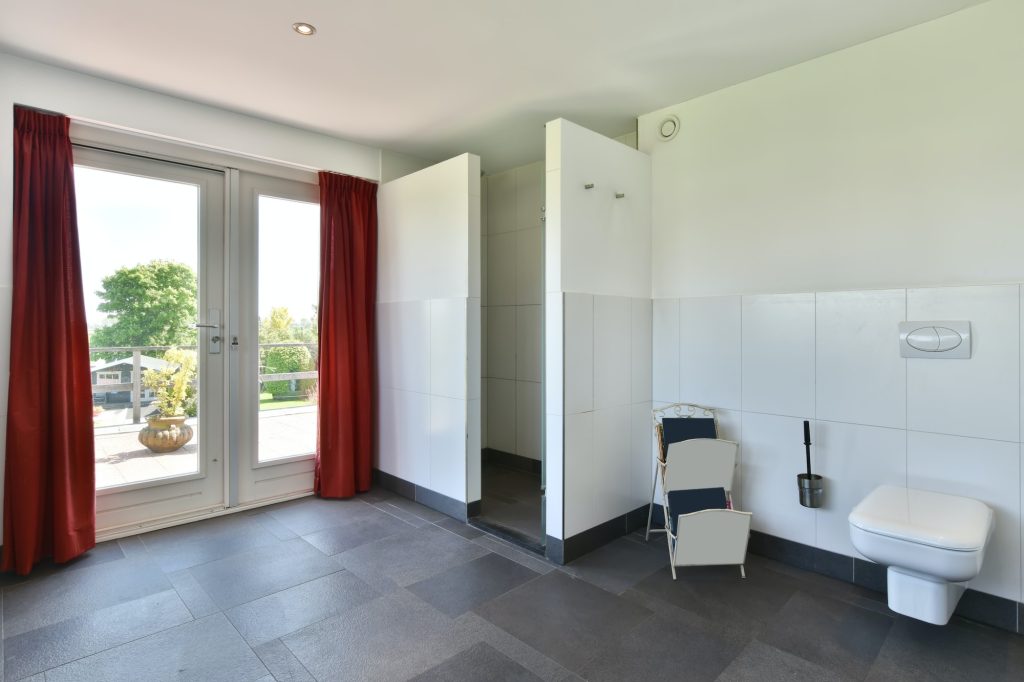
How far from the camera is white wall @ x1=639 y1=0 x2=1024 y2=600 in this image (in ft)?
7.52

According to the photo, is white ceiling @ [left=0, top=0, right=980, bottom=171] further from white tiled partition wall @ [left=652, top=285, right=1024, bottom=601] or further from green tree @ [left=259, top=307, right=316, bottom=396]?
green tree @ [left=259, top=307, right=316, bottom=396]

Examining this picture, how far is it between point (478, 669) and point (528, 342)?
2.92 metres

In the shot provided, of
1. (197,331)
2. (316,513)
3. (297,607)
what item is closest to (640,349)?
(297,607)

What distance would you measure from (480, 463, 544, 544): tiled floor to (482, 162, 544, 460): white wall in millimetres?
237

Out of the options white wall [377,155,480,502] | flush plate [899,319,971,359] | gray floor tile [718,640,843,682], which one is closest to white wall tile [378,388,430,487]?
white wall [377,155,480,502]

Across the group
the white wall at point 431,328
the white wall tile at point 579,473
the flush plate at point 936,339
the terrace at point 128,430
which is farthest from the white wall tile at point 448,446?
the flush plate at point 936,339

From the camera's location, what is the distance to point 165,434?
11.1 ft

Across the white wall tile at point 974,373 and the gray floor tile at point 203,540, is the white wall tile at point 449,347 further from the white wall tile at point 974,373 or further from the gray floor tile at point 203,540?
the white wall tile at point 974,373

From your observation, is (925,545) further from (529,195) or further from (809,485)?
(529,195)

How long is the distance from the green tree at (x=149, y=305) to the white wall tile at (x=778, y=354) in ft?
11.5

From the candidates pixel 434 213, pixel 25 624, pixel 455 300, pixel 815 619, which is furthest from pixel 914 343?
pixel 25 624

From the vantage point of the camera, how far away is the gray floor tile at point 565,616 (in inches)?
84.7

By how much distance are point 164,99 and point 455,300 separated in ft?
6.98

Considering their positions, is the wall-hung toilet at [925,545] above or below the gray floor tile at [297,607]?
above
